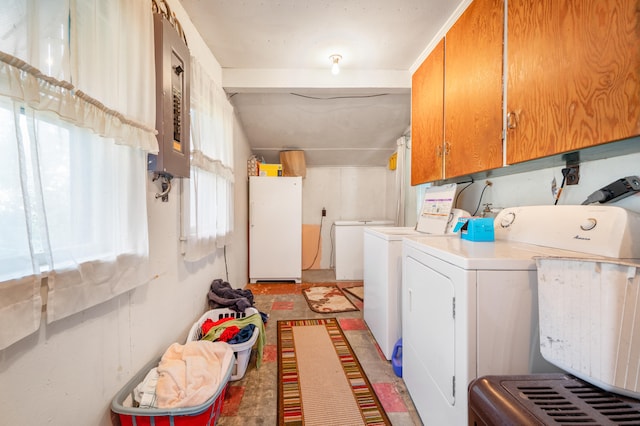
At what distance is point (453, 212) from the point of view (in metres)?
1.62

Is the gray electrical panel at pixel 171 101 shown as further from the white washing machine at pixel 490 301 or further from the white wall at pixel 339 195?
the white wall at pixel 339 195

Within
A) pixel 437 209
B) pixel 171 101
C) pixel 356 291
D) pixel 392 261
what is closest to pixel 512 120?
pixel 437 209

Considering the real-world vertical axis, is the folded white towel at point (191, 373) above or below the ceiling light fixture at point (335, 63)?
below

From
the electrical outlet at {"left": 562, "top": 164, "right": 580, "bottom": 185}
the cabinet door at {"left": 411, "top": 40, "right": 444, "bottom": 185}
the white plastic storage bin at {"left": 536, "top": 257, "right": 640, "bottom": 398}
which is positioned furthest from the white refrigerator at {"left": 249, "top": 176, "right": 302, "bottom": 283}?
the white plastic storage bin at {"left": 536, "top": 257, "right": 640, "bottom": 398}

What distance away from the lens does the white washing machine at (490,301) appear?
78cm

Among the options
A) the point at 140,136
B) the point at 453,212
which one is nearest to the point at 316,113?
the point at 453,212

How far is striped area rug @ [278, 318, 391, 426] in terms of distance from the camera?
3.97ft

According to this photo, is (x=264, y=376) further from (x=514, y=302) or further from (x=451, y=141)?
(x=451, y=141)

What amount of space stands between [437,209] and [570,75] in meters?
1.03

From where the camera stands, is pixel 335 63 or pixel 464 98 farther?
pixel 335 63

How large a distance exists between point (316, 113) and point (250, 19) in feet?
4.67

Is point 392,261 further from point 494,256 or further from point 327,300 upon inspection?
point 327,300

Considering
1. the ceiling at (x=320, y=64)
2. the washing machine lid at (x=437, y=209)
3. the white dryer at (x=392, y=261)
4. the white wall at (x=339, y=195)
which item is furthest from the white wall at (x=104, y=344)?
the white wall at (x=339, y=195)

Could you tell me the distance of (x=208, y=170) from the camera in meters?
1.79
